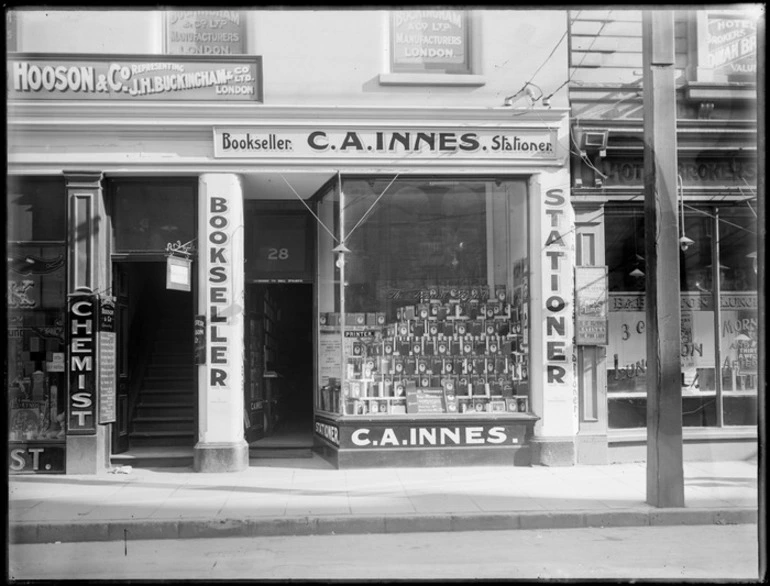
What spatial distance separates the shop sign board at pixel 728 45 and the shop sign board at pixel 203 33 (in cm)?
668

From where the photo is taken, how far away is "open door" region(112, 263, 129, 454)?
11.7 m

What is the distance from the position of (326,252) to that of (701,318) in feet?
18.5

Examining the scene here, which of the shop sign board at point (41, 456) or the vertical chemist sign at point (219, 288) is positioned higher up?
the vertical chemist sign at point (219, 288)

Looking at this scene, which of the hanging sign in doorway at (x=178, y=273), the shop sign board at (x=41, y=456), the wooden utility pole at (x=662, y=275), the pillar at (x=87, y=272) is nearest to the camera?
the wooden utility pole at (x=662, y=275)

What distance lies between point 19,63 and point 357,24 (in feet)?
14.9

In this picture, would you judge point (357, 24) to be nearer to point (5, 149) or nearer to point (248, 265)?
point (248, 265)

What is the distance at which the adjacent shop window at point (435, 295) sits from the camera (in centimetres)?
1183

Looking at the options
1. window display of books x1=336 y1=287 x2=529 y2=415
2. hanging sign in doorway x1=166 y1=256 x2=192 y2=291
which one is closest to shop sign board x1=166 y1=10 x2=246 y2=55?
hanging sign in doorway x1=166 y1=256 x2=192 y2=291

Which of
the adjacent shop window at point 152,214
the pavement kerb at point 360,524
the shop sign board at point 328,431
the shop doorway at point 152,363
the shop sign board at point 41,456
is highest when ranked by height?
the adjacent shop window at point 152,214

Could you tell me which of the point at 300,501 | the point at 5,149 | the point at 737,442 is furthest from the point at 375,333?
the point at 5,149

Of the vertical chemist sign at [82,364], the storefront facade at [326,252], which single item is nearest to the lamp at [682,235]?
the storefront facade at [326,252]

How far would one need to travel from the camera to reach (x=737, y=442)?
11.9m

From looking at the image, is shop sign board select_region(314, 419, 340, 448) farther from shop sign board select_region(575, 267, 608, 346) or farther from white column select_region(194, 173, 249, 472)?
shop sign board select_region(575, 267, 608, 346)

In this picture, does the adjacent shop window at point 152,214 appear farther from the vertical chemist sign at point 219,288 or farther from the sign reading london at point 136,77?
the sign reading london at point 136,77
